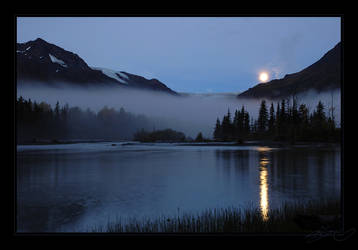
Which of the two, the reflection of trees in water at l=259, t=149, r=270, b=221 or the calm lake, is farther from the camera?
the calm lake

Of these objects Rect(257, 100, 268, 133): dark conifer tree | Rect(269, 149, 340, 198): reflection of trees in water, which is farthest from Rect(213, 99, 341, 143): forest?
Rect(269, 149, 340, 198): reflection of trees in water

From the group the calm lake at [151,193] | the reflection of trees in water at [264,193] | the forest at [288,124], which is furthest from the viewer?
the forest at [288,124]

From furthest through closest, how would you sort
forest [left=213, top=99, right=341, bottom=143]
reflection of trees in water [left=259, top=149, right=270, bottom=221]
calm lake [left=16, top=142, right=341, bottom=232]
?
forest [left=213, top=99, right=341, bottom=143], calm lake [left=16, top=142, right=341, bottom=232], reflection of trees in water [left=259, top=149, right=270, bottom=221]

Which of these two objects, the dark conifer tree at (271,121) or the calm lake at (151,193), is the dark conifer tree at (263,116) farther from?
the calm lake at (151,193)

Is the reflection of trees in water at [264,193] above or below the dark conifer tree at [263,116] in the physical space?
below

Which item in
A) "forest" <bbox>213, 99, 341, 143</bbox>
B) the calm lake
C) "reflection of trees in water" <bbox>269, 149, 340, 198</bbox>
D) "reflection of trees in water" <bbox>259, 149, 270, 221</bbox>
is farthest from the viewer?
"forest" <bbox>213, 99, 341, 143</bbox>

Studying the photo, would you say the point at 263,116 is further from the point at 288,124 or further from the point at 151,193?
the point at 151,193

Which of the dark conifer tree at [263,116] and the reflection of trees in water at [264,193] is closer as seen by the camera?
the reflection of trees in water at [264,193]

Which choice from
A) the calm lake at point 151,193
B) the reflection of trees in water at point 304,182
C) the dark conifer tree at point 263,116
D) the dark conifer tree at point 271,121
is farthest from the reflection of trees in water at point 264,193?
the dark conifer tree at point 271,121

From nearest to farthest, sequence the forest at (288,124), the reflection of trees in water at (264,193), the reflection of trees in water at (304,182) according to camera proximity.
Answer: the reflection of trees in water at (264,193)
the reflection of trees in water at (304,182)
the forest at (288,124)

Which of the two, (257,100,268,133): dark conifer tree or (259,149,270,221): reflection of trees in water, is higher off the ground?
(257,100,268,133): dark conifer tree

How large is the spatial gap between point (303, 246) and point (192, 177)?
39.7 ft

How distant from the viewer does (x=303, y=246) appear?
7.63 ft

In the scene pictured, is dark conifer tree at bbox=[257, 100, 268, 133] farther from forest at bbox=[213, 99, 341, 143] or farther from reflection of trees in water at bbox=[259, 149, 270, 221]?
reflection of trees in water at bbox=[259, 149, 270, 221]
